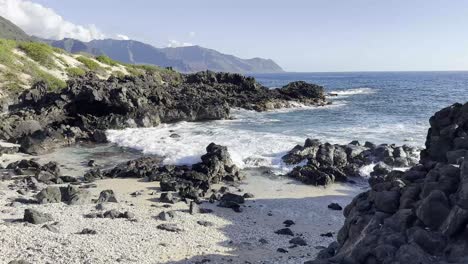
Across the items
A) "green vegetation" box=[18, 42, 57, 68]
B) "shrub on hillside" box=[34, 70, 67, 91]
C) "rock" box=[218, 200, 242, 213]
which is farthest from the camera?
"green vegetation" box=[18, 42, 57, 68]

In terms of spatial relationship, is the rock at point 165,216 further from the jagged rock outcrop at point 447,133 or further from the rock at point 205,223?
the jagged rock outcrop at point 447,133

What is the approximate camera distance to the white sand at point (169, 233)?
14359mm

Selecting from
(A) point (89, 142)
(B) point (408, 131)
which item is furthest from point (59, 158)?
(B) point (408, 131)

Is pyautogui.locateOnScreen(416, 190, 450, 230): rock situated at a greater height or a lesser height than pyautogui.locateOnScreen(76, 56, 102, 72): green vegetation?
lesser

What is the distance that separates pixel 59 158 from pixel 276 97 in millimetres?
47094

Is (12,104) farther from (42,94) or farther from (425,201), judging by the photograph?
(425,201)

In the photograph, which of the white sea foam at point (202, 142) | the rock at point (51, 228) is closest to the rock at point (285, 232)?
the rock at point (51, 228)

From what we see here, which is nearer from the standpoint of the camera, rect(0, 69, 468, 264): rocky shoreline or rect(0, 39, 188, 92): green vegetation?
rect(0, 69, 468, 264): rocky shoreline

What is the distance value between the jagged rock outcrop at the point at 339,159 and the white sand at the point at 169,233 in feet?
9.51

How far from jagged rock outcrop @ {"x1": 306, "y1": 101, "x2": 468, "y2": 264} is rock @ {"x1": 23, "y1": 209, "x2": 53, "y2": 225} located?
35.3 ft

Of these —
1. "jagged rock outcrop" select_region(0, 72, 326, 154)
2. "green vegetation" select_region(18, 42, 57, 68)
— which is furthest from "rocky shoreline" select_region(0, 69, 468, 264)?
"green vegetation" select_region(18, 42, 57, 68)

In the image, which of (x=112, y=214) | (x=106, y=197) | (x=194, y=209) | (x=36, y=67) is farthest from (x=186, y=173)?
(x=36, y=67)

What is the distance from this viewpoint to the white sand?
14.4 meters

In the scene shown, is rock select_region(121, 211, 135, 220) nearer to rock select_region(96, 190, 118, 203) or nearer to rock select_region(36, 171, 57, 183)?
rock select_region(96, 190, 118, 203)
